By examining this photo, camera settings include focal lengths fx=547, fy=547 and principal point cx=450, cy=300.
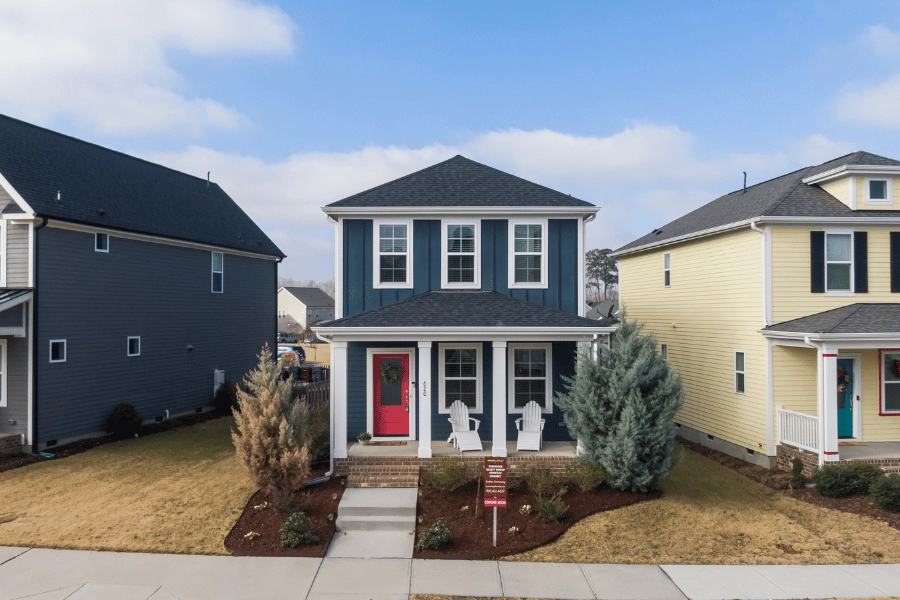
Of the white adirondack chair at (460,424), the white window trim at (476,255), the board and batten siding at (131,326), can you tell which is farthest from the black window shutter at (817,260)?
the board and batten siding at (131,326)

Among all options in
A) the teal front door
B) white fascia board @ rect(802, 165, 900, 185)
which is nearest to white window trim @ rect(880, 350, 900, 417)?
the teal front door

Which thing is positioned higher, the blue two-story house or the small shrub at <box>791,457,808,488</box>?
the blue two-story house

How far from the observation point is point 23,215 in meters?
13.2

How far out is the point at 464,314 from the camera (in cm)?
1187

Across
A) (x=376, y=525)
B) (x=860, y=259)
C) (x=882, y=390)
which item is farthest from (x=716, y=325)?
(x=376, y=525)

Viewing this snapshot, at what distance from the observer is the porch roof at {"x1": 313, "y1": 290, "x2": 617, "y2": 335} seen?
36.8ft

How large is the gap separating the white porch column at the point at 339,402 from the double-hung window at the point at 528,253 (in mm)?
4573

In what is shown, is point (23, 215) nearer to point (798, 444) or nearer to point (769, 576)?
point (769, 576)

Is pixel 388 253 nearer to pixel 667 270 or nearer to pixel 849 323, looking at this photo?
pixel 667 270

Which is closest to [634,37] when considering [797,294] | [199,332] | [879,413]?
[797,294]

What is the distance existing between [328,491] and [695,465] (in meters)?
8.66

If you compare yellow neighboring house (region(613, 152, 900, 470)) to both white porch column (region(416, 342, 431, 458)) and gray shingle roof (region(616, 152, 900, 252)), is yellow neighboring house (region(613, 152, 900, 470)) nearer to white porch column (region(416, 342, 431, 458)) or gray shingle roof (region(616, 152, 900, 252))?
gray shingle roof (region(616, 152, 900, 252))

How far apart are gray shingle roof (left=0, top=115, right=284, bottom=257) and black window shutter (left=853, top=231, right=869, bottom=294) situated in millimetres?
19323

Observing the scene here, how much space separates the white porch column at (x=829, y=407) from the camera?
11.3 meters
